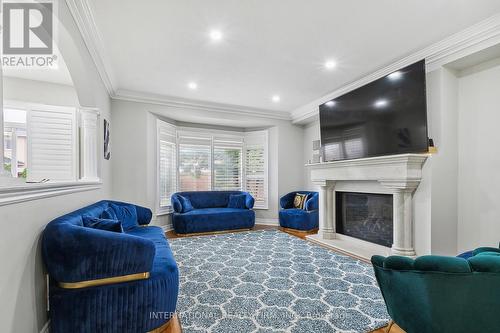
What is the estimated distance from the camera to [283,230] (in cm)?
519

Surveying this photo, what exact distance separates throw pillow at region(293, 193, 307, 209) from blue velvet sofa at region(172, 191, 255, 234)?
1028 mm

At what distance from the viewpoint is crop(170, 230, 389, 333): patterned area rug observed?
1.92 meters

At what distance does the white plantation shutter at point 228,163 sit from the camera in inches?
242

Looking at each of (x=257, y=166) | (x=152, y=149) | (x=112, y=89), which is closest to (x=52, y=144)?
(x=112, y=89)

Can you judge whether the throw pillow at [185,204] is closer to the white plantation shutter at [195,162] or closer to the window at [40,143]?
the white plantation shutter at [195,162]

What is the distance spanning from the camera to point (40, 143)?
12.5 ft

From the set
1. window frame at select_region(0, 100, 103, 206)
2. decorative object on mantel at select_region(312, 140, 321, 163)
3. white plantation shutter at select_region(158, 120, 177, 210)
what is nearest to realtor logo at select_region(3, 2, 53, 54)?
window frame at select_region(0, 100, 103, 206)

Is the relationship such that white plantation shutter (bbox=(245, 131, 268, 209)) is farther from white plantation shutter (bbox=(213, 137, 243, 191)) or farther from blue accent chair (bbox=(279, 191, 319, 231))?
blue accent chair (bbox=(279, 191, 319, 231))

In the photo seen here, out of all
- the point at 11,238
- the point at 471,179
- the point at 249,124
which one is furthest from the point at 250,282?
the point at 249,124

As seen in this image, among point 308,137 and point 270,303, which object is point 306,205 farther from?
point 270,303

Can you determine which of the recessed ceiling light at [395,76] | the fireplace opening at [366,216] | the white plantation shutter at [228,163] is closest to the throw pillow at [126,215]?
the white plantation shutter at [228,163]

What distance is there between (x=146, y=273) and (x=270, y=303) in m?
1.13

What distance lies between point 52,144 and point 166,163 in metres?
1.98

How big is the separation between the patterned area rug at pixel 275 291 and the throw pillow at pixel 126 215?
0.79 meters
